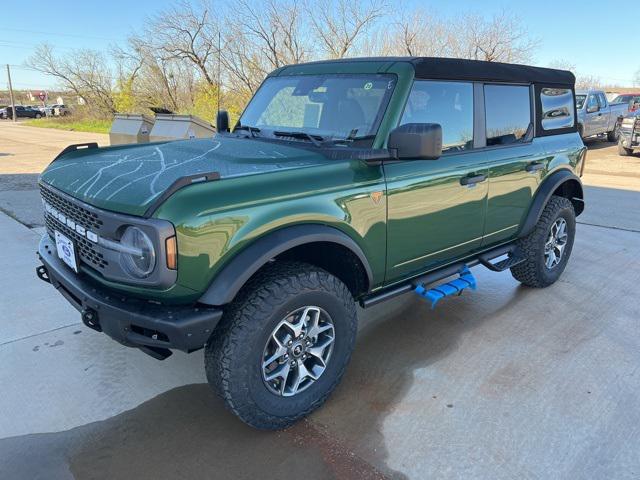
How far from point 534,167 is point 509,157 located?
41 centimetres

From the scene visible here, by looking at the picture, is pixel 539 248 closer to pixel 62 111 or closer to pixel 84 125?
pixel 84 125

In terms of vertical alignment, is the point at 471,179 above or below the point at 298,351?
above

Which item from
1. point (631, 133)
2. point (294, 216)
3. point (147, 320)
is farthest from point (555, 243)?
point (631, 133)

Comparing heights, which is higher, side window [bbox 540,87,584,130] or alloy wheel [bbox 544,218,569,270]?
side window [bbox 540,87,584,130]

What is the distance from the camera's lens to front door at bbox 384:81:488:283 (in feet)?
9.50

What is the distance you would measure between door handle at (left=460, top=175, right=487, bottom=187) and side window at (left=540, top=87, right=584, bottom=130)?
121cm

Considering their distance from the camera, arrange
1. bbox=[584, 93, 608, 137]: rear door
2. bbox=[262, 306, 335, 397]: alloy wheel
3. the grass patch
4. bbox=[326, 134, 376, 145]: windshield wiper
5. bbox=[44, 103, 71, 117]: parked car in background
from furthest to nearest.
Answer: bbox=[44, 103, 71, 117]: parked car in background
the grass patch
bbox=[584, 93, 608, 137]: rear door
bbox=[326, 134, 376, 145]: windshield wiper
bbox=[262, 306, 335, 397]: alloy wheel

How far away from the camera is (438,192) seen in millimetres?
3092

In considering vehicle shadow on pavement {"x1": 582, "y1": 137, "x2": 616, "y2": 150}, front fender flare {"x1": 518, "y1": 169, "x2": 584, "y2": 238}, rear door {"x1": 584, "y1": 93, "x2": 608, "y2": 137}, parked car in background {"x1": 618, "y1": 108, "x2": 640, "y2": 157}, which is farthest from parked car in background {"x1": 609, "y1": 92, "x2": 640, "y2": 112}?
front fender flare {"x1": 518, "y1": 169, "x2": 584, "y2": 238}

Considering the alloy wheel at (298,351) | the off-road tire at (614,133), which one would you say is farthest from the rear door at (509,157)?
the off-road tire at (614,133)

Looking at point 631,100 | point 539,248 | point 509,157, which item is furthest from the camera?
point 631,100

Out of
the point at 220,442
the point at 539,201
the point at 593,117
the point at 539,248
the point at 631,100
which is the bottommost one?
the point at 220,442

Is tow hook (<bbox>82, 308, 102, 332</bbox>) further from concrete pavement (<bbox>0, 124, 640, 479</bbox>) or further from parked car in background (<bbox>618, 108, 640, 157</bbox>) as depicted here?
parked car in background (<bbox>618, 108, 640, 157</bbox>)

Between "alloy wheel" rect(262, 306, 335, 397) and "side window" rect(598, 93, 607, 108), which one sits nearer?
"alloy wheel" rect(262, 306, 335, 397)
